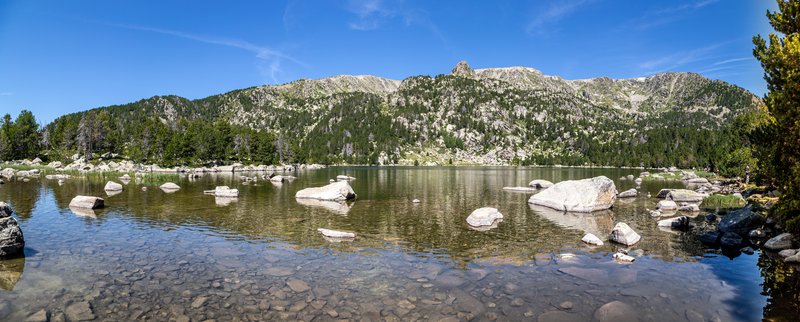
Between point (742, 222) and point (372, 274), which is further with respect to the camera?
point (742, 222)

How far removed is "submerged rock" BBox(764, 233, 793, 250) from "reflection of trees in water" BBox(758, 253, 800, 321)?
188cm

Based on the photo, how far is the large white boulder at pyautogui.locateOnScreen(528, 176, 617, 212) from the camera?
144 ft

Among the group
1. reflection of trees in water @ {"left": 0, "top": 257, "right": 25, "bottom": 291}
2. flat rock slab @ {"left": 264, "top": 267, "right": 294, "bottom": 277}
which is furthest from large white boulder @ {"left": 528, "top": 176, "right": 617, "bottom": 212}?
reflection of trees in water @ {"left": 0, "top": 257, "right": 25, "bottom": 291}

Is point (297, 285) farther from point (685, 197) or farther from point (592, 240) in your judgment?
point (685, 197)

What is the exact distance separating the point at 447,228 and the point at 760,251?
20.5 metres

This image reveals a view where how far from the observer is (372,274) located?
1992 cm

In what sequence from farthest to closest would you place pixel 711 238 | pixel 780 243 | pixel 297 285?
pixel 711 238, pixel 780 243, pixel 297 285

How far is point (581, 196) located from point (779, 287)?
2733cm

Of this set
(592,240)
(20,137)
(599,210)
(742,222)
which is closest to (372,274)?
(592,240)

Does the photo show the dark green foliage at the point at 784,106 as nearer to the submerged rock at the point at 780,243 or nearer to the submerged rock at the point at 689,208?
the submerged rock at the point at 780,243

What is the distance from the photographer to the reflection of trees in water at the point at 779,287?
15.1 metres

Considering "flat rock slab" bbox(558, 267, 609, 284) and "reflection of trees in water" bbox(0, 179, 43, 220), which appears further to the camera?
"reflection of trees in water" bbox(0, 179, 43, 220)

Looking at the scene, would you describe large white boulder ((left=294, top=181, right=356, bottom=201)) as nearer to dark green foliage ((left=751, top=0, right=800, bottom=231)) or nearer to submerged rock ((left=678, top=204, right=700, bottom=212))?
submerged rock ((left=678, top=204, right=700, bottom=212))

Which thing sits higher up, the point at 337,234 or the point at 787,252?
the point at 337,234
